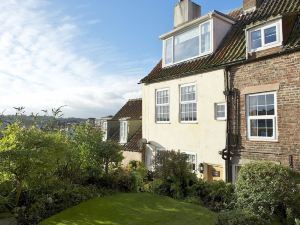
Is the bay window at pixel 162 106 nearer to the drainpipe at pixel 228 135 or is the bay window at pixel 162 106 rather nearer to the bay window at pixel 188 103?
the bay window at pixel 188 103

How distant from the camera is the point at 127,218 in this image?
29.9 ft

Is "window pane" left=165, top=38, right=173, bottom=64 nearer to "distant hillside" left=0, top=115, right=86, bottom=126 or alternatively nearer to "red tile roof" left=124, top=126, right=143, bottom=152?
"red tile roof" left=124, top=126, right=143, bottom=152

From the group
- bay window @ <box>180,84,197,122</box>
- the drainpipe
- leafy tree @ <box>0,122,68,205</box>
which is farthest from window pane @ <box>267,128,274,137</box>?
leafy tree @ <box>0,122,68,205</box>

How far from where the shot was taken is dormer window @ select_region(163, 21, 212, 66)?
1717 cm

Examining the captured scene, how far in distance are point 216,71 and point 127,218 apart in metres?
9.22

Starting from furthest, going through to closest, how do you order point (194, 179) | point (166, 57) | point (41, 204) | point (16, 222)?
1. point (166, 57)
2. point (194, 179)
3. point (41, 204)
4. point (16, 222)

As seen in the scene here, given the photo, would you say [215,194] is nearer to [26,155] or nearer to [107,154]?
[107,154]

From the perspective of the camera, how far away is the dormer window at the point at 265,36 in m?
13.1

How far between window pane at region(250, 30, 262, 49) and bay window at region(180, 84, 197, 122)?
400 centimetres

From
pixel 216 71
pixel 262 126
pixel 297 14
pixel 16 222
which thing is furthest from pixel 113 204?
pixel 297 14

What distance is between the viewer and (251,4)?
57.1 feet

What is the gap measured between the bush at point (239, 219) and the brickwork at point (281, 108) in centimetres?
468

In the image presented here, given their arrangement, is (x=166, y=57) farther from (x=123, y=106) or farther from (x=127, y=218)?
(x=127, y=218)

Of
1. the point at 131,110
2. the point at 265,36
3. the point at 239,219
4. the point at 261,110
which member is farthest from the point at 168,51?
the point at 239,219
